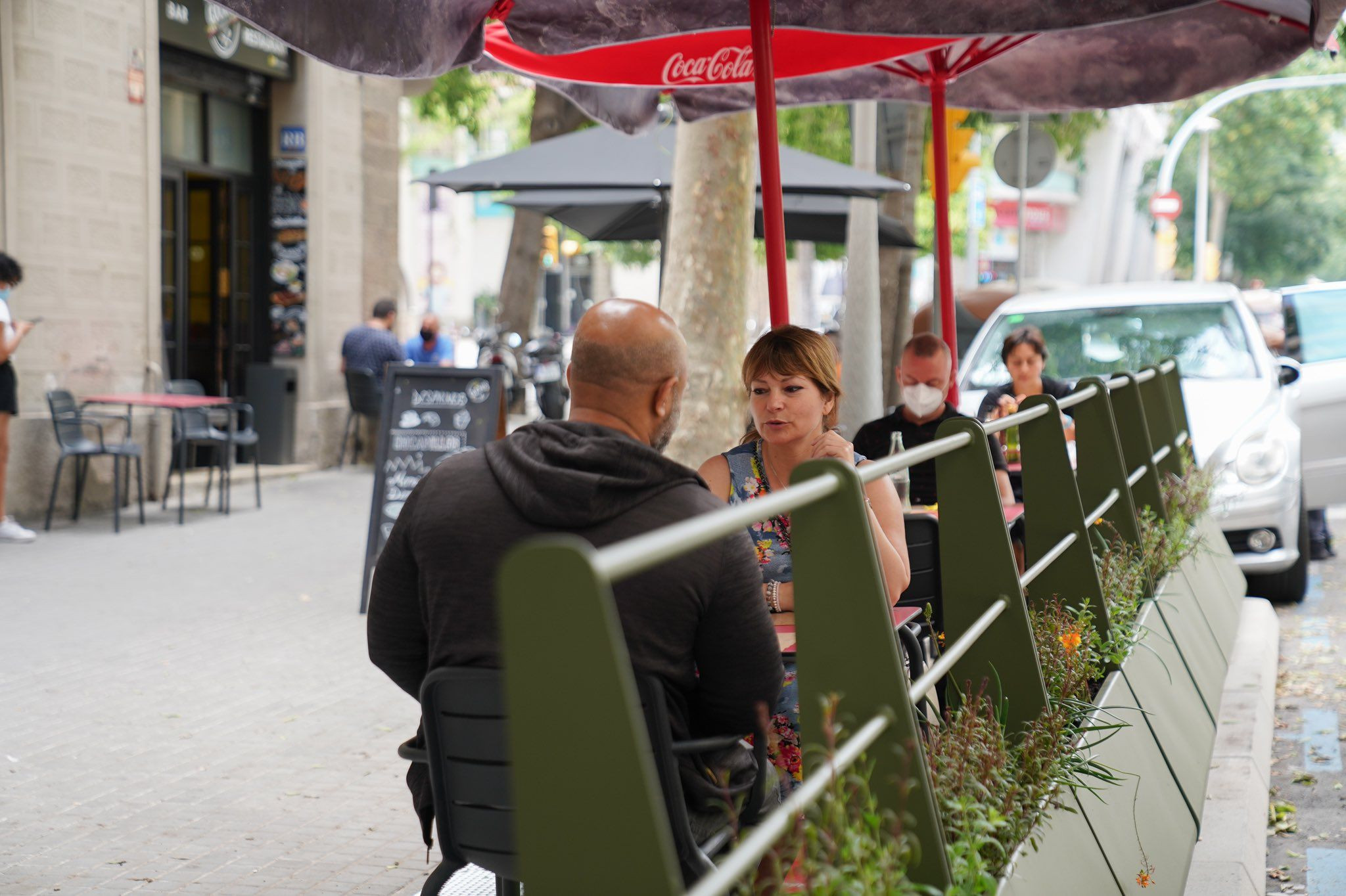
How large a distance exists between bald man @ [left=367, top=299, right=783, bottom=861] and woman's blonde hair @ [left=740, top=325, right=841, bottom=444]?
4.56 ft

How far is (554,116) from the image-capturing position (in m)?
18.0

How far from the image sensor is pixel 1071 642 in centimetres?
445

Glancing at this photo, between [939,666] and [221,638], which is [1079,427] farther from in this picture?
[221,638]

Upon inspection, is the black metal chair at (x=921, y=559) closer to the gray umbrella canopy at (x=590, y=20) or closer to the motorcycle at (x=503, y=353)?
the gray umbrella canopy at (x=590, y=20)

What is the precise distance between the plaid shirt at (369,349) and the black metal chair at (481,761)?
13.0 meters

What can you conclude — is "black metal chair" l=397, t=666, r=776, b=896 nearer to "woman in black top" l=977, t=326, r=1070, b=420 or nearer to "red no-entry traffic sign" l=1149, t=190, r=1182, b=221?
"woman in black top" l=977, t=326, r=1070, b=420

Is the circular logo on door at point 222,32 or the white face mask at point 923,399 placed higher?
the circular logo on door at point 222,32

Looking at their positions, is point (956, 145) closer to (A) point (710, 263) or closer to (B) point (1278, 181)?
(A) point (710, 263)

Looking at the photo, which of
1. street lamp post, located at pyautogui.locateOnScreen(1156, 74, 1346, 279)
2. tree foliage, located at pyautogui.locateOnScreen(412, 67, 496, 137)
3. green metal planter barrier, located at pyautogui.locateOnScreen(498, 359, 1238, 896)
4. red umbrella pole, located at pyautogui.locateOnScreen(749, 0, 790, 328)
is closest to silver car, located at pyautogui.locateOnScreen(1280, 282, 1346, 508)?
green metal planter barrier, located at pyautogui.locateOnScreen(498, 359, 1238, 896)

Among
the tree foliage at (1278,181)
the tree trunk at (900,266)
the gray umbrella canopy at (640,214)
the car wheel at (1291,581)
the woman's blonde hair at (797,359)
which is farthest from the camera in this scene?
the tree foliage at (1278,181)

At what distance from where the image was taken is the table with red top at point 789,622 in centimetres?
378

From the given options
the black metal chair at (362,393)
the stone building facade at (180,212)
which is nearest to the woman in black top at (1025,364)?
the stone building facade at (180,212)

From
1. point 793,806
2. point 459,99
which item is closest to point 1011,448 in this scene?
point 793,806

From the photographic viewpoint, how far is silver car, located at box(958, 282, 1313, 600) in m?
8.82
